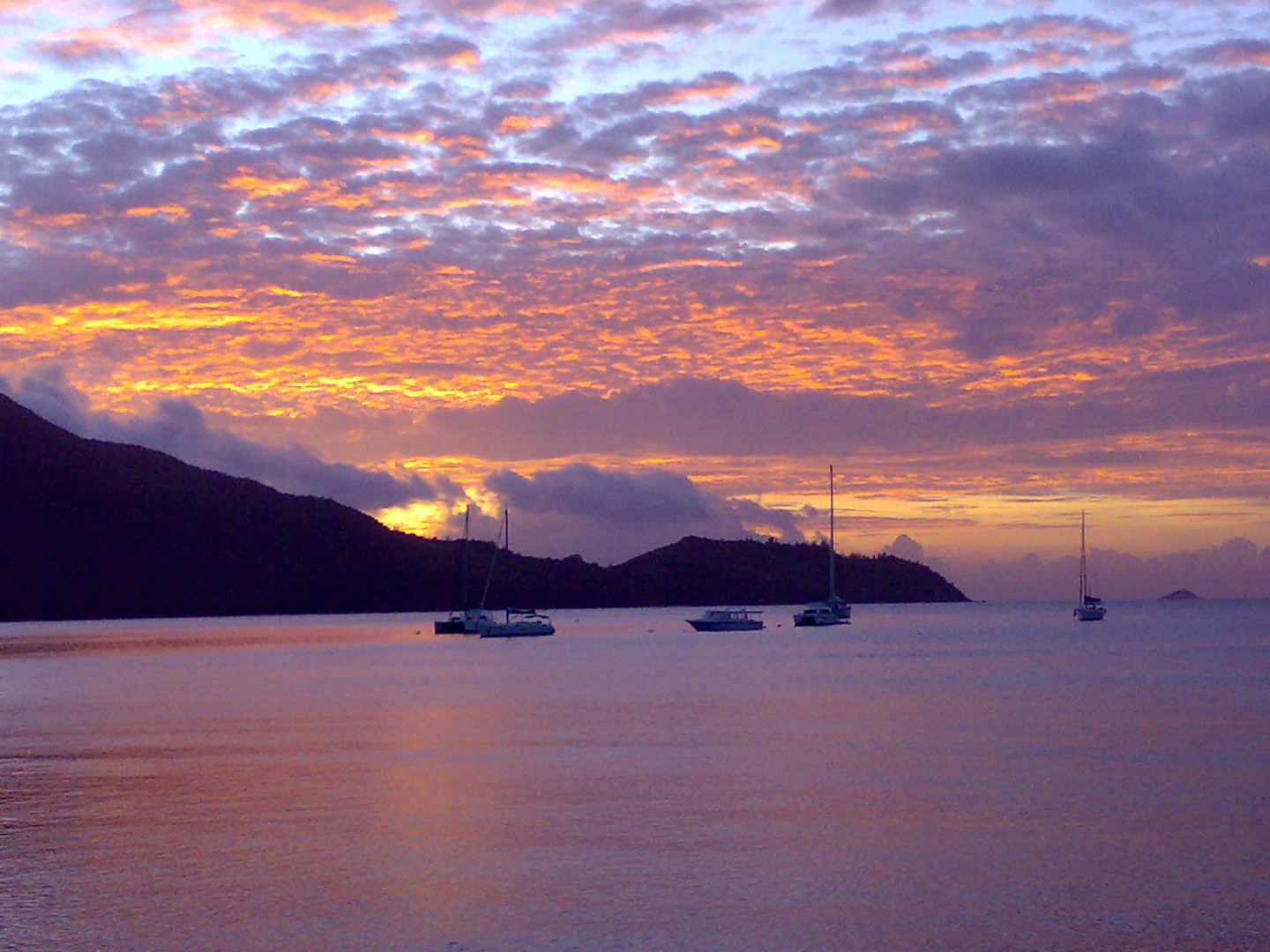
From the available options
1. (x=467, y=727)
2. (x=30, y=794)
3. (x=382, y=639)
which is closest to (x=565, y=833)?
(x=30, y=794)

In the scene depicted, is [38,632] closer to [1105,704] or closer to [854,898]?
[1105,704]

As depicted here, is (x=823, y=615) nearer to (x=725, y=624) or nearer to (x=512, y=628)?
(x=725, y=624)

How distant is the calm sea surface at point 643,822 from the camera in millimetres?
18344

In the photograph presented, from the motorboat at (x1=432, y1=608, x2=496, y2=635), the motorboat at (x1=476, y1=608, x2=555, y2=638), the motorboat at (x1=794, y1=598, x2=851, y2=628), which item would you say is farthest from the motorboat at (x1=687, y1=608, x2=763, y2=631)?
the motorboat at (x1=432, y1=608, x2=496, y2=635)

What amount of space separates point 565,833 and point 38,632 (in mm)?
169276

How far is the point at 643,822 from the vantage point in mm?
25641

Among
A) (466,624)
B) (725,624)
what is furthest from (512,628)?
(725,624)

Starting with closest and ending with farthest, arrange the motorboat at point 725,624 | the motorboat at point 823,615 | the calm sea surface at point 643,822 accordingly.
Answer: the calm sea surface at point 643,822
the motorboat at point 823,615
the motorboat at point 725,624

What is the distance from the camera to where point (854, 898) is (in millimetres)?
19812

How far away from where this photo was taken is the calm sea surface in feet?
60.2

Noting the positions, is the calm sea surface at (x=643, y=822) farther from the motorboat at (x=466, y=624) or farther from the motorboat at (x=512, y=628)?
the motorboat at (x=466, y=624)

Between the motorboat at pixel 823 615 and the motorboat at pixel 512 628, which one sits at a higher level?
the motorboat at pixel 823 615

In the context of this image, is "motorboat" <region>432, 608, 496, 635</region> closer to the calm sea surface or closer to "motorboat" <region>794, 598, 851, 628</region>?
"motorboat" <region>794, 598, 851, 628</region>

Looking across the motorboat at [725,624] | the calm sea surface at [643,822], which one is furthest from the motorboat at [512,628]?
the calm sea surface at [643,822]
